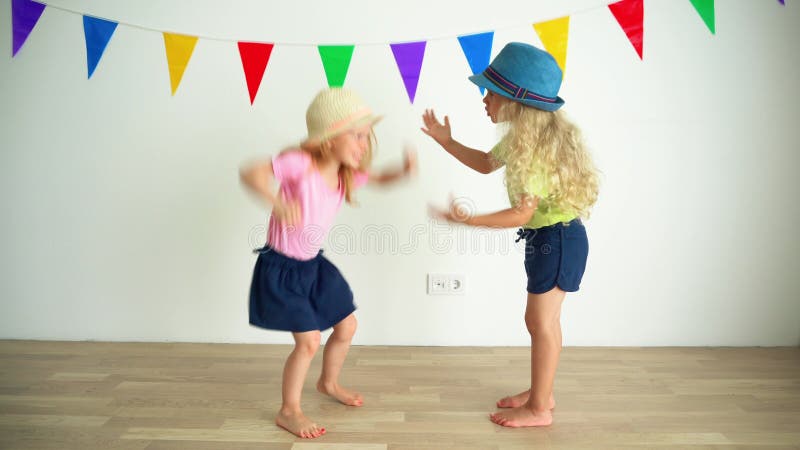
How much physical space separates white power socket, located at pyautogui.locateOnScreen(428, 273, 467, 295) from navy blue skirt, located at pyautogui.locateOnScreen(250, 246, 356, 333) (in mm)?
649

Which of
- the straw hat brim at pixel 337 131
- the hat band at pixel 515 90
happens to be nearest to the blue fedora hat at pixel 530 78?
the hat band at pixel 515 90

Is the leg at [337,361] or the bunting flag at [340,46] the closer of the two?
the leg at [337,361]

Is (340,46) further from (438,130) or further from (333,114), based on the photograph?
(333,114)

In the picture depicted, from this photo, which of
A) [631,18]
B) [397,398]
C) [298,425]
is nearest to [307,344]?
→ [298,425]

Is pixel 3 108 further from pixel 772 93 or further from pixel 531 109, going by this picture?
pixel 772 93

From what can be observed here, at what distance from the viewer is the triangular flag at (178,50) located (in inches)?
85.4

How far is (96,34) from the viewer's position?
7.11 ft

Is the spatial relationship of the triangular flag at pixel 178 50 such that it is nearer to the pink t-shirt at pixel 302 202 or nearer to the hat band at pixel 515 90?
the pink t-shirt at pixel 302 202

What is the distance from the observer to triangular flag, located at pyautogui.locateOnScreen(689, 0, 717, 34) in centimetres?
214

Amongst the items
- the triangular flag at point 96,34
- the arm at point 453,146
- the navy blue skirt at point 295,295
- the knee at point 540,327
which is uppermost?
the triangular flag at point 96,34

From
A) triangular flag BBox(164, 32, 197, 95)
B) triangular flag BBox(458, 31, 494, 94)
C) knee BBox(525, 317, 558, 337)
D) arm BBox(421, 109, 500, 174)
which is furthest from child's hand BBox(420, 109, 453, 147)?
triangular flag BBox(164, 32, 197, 95)

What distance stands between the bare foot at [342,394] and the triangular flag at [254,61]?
112cm

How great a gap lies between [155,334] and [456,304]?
1.20 metres

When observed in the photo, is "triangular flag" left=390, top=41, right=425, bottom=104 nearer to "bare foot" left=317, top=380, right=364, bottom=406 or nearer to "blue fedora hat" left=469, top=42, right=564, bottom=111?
"blue fedora hat" left=469, top=42, right=564, bottom=111
